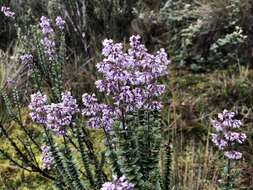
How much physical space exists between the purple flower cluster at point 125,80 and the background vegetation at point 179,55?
1.32m

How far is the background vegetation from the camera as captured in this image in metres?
3.82

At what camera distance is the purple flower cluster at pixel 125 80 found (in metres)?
1.93

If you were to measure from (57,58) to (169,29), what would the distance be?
2.46 m

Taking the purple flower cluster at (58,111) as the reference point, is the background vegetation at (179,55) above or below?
above

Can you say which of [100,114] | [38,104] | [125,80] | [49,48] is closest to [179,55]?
[49,48]

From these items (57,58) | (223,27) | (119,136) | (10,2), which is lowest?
(119,136)

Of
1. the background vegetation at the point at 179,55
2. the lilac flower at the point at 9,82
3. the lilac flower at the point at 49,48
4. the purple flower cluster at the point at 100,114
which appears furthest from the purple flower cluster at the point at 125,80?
the lilac flower at the point at 9,82

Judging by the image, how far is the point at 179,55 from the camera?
4988mm

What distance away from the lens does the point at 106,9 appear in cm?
502

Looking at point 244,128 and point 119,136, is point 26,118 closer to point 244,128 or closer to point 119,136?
point 244,128

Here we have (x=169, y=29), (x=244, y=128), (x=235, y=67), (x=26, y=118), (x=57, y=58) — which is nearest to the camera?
(x=57, y=58)

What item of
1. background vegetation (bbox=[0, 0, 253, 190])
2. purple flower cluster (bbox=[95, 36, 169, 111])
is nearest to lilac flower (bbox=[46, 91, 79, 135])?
purple flower cluster (bbox=[95, 36, 169, 111])

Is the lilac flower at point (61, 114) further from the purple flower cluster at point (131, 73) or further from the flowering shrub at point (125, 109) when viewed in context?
the purple flower cluster at point (131, 73)

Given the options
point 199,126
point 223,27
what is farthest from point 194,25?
point 199,126
